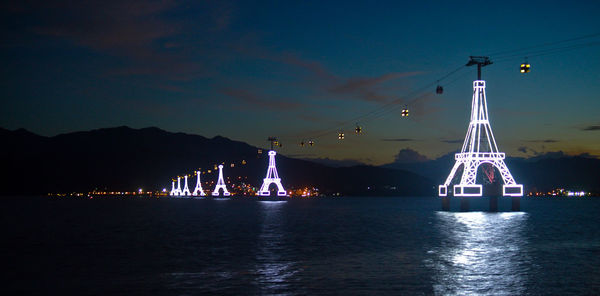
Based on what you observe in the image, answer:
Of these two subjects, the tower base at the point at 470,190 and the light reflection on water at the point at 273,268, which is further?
the tower base at the point at 470,190

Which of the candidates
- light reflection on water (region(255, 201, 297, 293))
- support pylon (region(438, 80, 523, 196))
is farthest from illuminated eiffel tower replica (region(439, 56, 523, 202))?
light reflection on water (region(255, 201, 297, 293))

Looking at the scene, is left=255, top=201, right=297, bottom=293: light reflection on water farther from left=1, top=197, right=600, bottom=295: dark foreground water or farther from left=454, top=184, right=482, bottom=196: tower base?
left=454, top=184, right=482, bottom=196: tower base

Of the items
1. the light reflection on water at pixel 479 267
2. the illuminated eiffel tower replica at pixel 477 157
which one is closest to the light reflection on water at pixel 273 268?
the light reflection on water at pixel 479 267

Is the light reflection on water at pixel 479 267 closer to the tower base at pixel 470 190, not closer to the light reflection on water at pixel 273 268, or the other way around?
the light reflection on water at pixel 273 268

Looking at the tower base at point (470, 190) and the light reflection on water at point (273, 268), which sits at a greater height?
the tower base at point (470, 190)

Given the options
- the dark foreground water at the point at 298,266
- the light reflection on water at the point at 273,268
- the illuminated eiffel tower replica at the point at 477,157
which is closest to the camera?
the dark foreground water at the point at 298,266

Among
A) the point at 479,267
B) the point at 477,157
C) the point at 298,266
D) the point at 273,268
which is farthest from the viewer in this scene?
the point at 477,157

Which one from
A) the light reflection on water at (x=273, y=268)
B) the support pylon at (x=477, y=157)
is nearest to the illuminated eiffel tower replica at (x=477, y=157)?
the support pylon at (x=477, y=157)

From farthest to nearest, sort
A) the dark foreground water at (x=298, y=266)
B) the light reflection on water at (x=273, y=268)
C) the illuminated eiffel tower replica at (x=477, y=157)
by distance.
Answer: the illuminated eiffel tower replica at (x=477, y=157) → the light reflection on water at (x=273, y=268) → the dark foreground water at (x=298, y=266)

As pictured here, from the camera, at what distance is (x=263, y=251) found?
41875 mm

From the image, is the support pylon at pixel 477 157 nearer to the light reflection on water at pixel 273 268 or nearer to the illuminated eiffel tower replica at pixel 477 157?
the illuminated eiffel tower replica at pixel 477 157

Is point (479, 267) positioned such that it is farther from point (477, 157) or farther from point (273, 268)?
point (477, 157)

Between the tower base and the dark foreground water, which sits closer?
the dark foreground water

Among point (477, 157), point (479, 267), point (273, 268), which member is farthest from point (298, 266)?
point (477, 157)
